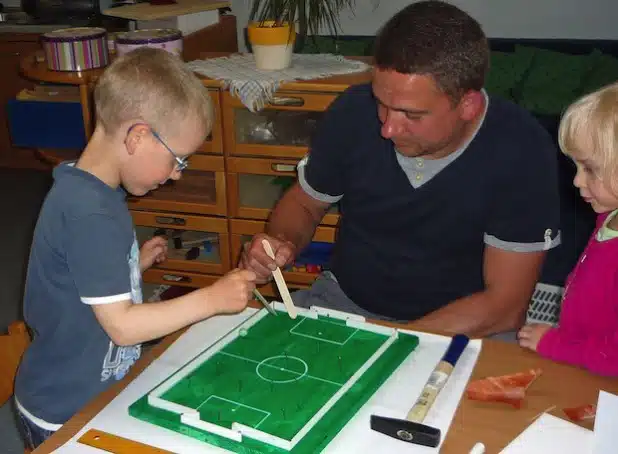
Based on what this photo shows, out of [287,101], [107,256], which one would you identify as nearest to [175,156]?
[107,256]

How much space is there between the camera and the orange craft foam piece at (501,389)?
0.95 metres

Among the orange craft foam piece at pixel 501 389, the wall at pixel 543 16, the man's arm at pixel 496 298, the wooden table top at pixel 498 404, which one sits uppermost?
the wall at pixel 543 16

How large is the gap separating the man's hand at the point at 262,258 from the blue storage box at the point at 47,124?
A: 1344 millimetres

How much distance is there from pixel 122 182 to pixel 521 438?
67 centimetres

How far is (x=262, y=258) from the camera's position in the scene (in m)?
1.28

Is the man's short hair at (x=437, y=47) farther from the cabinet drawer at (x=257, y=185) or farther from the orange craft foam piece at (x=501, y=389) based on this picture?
the cabinet drawer at (x=257, y=185)

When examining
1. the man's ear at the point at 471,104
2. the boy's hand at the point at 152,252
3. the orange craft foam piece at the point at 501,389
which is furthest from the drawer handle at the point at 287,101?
the orange craft foam piece at the point at 501,389

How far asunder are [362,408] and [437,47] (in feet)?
2.20

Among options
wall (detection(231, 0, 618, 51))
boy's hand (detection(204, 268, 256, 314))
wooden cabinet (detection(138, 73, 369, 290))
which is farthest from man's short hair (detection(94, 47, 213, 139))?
wall (detection(231, 0, 618, 51))

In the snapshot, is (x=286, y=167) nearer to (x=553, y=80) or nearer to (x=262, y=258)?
(x=262, y=258)

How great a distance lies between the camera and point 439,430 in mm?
866

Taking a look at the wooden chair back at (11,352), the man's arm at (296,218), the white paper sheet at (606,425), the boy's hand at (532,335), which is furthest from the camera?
the man's arm at (296,218)

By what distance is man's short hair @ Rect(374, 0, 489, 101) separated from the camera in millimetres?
1266

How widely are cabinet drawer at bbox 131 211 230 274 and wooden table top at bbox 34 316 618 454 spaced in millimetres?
1479
